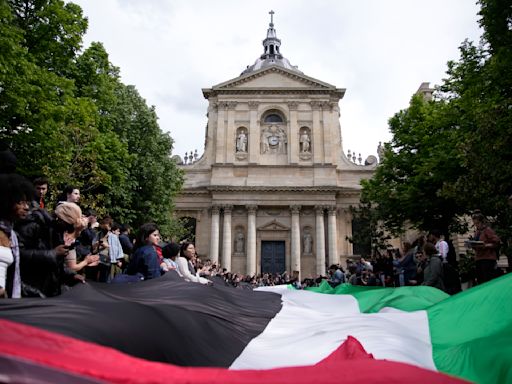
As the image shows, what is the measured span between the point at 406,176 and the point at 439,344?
20.9m

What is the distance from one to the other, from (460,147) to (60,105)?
521 inches

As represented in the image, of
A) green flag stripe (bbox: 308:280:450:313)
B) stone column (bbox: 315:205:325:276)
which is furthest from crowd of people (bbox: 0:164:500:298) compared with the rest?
stone column (bbox: 315:205:325:276)

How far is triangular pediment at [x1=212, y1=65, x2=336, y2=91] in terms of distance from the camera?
1465 inches

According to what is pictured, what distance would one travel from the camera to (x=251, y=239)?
111 feet

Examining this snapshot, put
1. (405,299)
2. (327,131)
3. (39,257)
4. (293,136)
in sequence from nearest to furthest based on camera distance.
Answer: (39,257), (405,299), (293,136), (327,131)

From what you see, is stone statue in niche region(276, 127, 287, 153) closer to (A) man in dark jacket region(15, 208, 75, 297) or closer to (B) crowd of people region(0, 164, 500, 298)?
(B) crowd of people region(0, 164, 500, 298)

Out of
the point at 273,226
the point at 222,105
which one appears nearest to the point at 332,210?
the point at 273,226

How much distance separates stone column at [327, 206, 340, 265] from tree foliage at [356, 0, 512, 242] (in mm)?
7738

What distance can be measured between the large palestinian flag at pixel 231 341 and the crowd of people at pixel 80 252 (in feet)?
1.58

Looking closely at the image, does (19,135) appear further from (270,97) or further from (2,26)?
(270,97)

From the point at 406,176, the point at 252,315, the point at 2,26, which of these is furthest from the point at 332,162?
the point at 252,315

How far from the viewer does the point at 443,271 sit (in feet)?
29.3

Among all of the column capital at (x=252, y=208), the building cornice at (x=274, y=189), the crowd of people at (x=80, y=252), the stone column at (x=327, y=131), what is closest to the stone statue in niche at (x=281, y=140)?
the stone column at (x=327, y=131)

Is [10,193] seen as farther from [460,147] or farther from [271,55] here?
[271,55]
